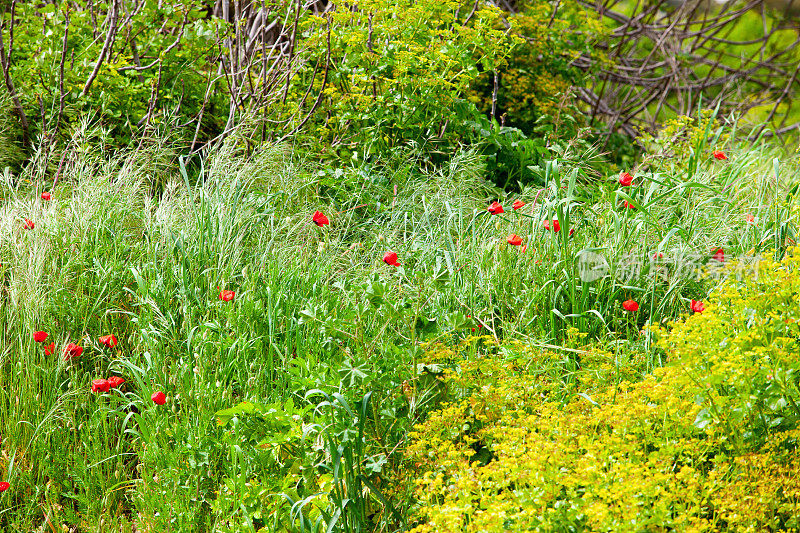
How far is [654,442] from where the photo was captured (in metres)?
2.11

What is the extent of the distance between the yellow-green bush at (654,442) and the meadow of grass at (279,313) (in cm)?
20

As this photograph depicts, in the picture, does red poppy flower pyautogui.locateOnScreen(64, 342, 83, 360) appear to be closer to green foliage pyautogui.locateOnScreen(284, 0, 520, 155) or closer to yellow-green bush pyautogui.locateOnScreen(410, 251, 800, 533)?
yellow-green bush pyautogui.locateOnScreen(410, 251, 800, 533)

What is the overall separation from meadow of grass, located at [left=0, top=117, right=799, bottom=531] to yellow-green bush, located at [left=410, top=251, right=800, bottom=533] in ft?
0.64

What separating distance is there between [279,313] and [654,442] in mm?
1535

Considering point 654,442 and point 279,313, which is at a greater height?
point 654,442

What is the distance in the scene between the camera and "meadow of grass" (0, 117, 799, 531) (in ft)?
7.64

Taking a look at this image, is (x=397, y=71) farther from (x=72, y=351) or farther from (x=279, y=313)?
(x=72, y=351)

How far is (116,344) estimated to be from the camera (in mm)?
3002

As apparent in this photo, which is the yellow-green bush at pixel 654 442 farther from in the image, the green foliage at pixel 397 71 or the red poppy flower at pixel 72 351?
the green foliage at pixel 397 71

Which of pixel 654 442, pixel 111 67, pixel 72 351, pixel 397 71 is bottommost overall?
pixel 72 351

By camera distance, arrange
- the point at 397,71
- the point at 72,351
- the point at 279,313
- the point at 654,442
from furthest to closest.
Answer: the point at 397,71 < the point at 279,313 < the point at 72,351 < the point at 654,442

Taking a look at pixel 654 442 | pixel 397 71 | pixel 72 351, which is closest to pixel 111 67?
pixel 397 71

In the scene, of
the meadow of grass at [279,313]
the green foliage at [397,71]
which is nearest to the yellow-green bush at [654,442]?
the meadow of grass at [279,313]

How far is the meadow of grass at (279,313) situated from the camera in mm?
2330
